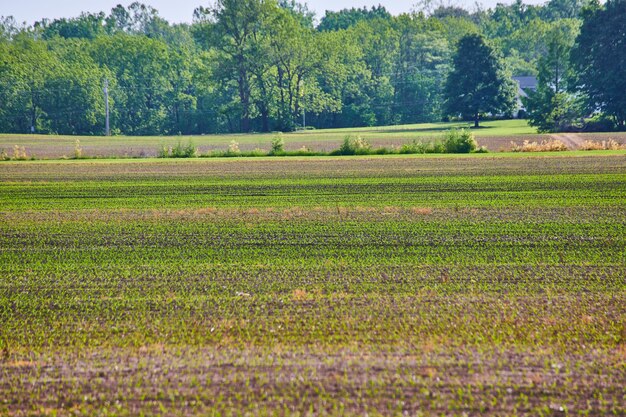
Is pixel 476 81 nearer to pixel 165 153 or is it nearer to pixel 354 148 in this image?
pixel 354 148

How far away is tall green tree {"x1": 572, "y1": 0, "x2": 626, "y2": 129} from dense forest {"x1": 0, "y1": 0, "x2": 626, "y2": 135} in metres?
0.09

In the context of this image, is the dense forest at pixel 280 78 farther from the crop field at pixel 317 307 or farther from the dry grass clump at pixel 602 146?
the crop field at pixel 317 307

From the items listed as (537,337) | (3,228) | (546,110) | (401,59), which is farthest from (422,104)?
(537,337)

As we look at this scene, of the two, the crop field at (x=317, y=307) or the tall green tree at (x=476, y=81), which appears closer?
the crop field at (x=317, y=307)

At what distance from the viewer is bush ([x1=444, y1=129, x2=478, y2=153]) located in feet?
143

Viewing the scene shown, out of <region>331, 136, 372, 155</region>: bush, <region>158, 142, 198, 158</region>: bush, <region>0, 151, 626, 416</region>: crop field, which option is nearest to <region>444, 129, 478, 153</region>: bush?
<region>331, 136, 372, 155</region>: bush

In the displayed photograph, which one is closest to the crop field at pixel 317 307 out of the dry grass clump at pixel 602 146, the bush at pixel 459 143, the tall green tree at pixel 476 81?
the bush at pixel 459 143

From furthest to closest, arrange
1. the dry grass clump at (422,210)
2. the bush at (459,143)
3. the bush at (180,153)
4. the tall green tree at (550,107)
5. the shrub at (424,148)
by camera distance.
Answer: the tall green tree at (550,107)
the bush at (180,153)
the shrub at (424,148)
the bush at (459,143)
the dry grass clump at (422,210)

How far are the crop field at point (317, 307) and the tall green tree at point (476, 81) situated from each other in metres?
56.2

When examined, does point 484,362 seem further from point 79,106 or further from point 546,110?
point 79,106

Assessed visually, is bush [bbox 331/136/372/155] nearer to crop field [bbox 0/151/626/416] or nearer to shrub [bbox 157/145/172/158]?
shrub [bbox 157/145/172/158]

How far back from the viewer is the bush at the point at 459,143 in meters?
43.5

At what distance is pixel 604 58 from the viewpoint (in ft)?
229

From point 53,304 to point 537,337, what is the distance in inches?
252
